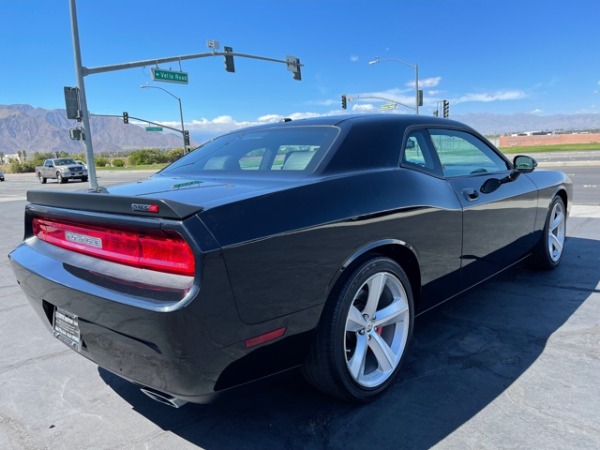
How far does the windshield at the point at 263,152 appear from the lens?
8.39 feet

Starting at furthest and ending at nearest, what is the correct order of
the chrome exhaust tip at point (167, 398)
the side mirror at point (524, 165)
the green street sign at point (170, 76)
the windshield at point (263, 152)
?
the green street sign at point (170, 76) < the side mirror at point (524, 165) < the windshield at point (263, 152) < the chrome exhaust tip at point (167, 398)

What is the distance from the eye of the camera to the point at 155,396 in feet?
6.22

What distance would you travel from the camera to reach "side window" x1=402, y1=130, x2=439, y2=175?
2.81 metres

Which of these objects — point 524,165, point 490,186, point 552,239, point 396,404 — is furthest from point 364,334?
point 552,239

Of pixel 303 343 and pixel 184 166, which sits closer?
pixel 303 343

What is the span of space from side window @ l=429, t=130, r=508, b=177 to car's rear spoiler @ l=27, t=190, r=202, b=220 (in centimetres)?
196

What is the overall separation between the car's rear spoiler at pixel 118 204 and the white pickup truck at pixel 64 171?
2932 centimetres

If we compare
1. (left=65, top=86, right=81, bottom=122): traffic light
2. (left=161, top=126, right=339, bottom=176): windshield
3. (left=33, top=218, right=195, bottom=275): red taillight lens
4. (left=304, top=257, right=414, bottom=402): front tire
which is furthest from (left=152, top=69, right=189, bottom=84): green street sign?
(left=304, top=257, right=414, bottom=402): front tire

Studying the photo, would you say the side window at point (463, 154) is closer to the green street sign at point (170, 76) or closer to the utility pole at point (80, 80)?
the utility pole at point (80, 80)

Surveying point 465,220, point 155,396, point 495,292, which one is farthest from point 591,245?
point 155,396

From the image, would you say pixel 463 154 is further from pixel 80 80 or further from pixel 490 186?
pixel 80 80

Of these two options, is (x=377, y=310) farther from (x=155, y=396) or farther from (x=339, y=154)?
(x=155, y=396)

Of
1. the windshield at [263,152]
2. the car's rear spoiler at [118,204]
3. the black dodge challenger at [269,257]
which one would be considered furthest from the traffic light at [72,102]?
the car's rear spoiler at [118,204]

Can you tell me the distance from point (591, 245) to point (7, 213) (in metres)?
12.5
